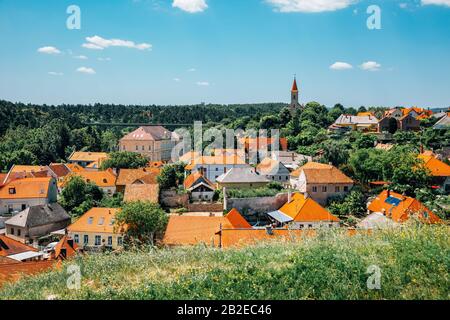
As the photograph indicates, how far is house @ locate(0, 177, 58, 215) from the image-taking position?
31.5 m

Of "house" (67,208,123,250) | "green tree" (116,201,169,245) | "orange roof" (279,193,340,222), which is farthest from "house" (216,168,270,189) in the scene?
"green tree" (116,201,169,245)

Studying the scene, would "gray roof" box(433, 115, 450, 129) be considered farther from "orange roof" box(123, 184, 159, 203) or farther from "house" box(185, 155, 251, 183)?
"orange roof" box(123, 184, 159, 203)

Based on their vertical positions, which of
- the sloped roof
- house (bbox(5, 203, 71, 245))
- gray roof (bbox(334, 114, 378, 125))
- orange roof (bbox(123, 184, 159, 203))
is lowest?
house (bbox(5, 203, 71, 245))

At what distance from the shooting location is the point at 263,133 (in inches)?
2418

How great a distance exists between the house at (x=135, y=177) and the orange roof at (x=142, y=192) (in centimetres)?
340

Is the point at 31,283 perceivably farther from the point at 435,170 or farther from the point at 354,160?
the point at 435,170

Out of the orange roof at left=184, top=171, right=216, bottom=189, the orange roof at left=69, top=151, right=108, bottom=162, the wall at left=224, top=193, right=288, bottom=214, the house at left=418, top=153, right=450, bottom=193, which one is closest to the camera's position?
the wall at left=224, top=193, right=288, bottom=214

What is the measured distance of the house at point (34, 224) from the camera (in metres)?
25.9

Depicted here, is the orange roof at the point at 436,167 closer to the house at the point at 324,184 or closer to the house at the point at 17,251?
the house at the point at 324,184

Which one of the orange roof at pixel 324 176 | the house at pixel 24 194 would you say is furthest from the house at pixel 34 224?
the orange roof at pixel 324 176

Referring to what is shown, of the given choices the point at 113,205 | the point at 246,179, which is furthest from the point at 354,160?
the point at 113,205

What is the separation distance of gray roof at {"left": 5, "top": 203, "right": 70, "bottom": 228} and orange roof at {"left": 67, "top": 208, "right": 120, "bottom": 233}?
11.3 ft

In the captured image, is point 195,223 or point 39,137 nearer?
point 195,223
